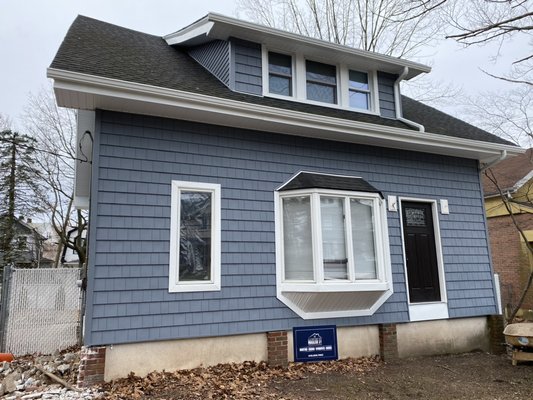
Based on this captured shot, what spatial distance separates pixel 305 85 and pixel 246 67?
1161 mm

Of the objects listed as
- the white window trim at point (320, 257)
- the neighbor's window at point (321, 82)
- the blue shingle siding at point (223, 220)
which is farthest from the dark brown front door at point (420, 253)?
the neighbor's window at point (321, 82)

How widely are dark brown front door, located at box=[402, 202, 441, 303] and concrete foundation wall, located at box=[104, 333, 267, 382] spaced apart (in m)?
3.09

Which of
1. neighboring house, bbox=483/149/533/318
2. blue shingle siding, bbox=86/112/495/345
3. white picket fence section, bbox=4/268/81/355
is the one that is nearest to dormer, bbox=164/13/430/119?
blue shingle siding, bbox=86/112/495/345

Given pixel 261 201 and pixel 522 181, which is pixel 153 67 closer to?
pixel 261 201

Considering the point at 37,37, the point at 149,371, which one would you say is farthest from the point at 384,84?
the point at 37,37

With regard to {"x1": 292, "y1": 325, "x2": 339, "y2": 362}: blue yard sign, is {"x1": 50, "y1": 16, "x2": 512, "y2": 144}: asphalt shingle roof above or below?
above

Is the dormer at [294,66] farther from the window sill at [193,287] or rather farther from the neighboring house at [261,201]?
the window sill at [193,287]

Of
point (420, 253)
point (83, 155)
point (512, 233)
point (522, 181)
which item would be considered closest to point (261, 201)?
point (420, 253)

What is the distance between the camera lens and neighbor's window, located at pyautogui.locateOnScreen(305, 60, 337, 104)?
7336 mm

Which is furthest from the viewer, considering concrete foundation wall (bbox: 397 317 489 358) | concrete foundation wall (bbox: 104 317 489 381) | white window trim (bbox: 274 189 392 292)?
concrete foundation wall (bbox: 397 317 489 358)

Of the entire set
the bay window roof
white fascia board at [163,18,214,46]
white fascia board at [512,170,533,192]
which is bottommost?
the bay window roof

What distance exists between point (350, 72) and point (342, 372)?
5432 millimetres

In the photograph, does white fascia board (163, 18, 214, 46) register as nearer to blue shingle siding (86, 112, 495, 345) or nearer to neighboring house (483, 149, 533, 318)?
blue shingle siding (86, 112, 495, 345)

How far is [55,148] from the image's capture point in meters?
18.4
